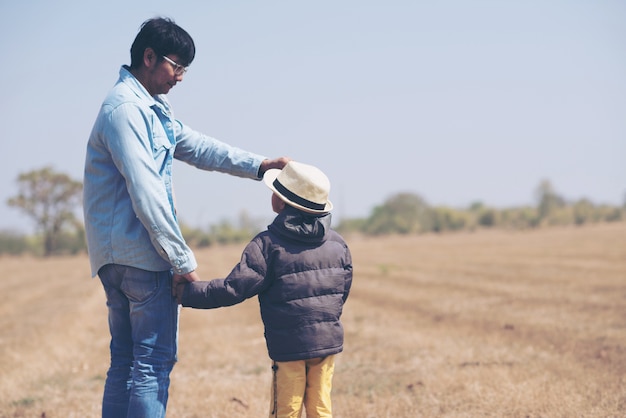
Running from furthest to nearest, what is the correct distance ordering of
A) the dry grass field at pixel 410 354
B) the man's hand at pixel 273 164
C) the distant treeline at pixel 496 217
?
the distant treeline at pixel 496 217 < the dry grass field at pixel 410 354 < the man's hand at pixel 273 164

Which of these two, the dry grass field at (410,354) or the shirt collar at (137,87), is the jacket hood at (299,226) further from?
the dry grass field at (410,354)

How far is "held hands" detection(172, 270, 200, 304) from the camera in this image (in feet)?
12.3

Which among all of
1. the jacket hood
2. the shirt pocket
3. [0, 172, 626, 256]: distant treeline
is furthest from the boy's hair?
[0, 172, 626, 256]: distant treeline

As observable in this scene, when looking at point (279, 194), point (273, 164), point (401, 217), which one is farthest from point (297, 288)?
point (401, 217)

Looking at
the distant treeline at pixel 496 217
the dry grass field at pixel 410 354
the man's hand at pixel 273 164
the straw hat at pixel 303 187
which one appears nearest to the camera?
the straw hat at pixel 303 187

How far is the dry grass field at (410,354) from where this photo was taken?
580 cm

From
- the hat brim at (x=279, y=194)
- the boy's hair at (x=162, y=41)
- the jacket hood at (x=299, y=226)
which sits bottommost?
the jacket hood at (x=299, y=226)

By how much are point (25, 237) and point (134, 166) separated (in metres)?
59.4

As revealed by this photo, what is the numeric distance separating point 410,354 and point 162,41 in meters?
4.92

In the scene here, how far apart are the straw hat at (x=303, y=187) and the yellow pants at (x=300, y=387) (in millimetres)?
823

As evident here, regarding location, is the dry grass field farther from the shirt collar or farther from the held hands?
the shirt collar

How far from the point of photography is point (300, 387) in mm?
4012

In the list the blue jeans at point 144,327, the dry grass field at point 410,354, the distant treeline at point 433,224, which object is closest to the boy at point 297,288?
the blue jeans at point 144,327

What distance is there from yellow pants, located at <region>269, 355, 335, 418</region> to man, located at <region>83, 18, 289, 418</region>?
1.90 ft
